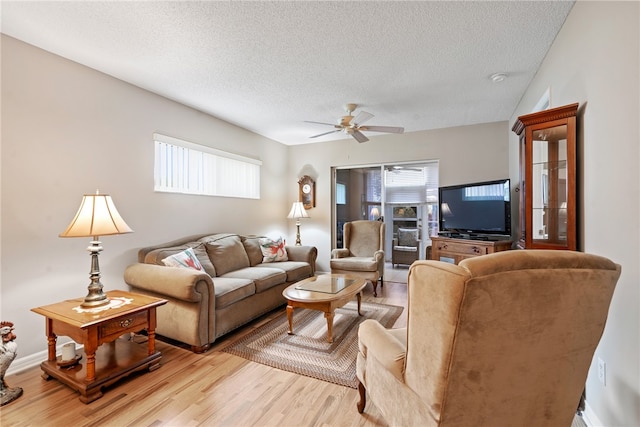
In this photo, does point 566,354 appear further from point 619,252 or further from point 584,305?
point 619,252

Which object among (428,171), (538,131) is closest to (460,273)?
(538,131)

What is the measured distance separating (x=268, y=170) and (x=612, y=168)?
4.50 m

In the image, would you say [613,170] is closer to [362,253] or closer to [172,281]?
[172,281]

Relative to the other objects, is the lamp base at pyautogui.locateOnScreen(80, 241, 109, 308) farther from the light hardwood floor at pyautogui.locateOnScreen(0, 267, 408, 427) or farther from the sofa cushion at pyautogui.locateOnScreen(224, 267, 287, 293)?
the sofa cushion at pyautogui.locateOnScreen(224, 267, 287, 293)

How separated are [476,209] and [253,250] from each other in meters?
3.00

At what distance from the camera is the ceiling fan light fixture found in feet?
9.27

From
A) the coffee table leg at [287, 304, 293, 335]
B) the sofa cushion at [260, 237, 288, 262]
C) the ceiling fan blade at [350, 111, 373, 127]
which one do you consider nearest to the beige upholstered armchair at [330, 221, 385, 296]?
the sofa cushion at [260, 237, 288, 262]

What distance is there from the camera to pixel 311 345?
261cm

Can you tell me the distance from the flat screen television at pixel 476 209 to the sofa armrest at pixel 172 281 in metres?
3.16

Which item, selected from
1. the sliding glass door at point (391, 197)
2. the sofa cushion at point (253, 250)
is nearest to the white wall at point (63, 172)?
the sofa cushion at point (253, 250)

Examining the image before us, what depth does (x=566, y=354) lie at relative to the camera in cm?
101

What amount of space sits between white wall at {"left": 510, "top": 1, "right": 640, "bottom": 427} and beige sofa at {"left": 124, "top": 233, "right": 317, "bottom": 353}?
264cm

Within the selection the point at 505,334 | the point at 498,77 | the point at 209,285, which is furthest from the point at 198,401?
the point at 498,77

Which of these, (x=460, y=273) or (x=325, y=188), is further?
(x=325, y=188)
